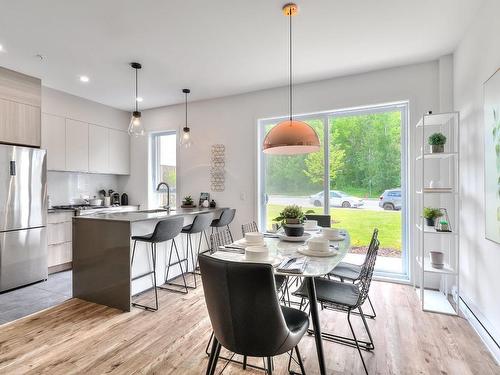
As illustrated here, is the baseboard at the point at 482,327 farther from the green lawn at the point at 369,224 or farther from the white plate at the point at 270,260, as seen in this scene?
the white plate at the point at 270,260

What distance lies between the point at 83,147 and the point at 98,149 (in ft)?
0.88

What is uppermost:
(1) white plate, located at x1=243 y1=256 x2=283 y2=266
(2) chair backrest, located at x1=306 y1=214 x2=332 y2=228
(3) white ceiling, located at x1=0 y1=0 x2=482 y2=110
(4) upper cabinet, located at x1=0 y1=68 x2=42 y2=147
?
(3) white ceiling, located at x1=0 y1=0 x2=482 y2=110

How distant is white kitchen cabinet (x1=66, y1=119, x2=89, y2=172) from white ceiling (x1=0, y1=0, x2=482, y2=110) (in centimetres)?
74

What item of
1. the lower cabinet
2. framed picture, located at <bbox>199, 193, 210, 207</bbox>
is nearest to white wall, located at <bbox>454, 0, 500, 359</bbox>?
framed picture, located at <bbox>199, 193, 210, 207</bbox>

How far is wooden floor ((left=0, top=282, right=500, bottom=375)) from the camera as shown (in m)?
1.91

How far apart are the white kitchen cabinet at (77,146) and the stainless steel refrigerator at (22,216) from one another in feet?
2.25

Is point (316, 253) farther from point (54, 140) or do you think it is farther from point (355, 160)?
point (54, 140)

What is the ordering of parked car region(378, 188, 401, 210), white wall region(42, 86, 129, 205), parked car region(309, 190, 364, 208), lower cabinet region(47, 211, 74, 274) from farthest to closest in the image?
white wall region(42, 86, 129, 205)
lower cabinet region(47, 211, 74, 274)
parked car region(309, 190, 364, 208)
parked car region(378, 188, 401, 210)

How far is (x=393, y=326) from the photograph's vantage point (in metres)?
2.45

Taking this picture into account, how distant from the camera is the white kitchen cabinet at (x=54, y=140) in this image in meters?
4.04

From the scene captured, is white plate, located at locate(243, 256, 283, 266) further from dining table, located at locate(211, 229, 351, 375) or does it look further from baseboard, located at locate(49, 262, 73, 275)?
baseboard, located at locate(49, 262, 73, 275)

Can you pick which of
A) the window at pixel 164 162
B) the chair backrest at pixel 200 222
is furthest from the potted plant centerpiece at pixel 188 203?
the chair backrest at pixel 200 222

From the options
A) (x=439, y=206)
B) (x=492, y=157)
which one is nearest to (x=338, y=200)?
(x=439, y=206)

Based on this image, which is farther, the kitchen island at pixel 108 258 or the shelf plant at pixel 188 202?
the shelf plant at pixel 188 202
